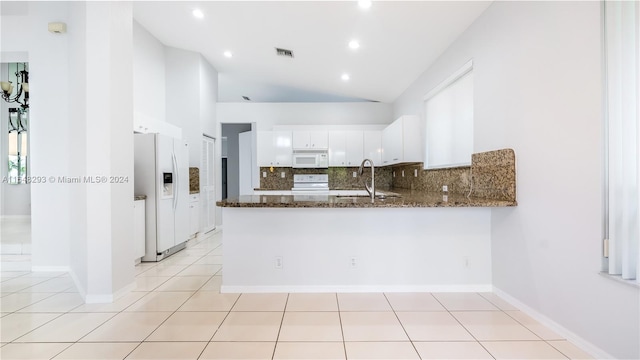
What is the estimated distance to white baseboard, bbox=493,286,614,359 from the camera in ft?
5.59

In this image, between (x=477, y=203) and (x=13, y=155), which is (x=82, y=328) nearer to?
(x=477, y=203)

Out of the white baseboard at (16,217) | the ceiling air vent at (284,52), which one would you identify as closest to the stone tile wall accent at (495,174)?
the ceiling air vent at (284,52)

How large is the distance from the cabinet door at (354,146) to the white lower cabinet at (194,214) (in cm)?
286

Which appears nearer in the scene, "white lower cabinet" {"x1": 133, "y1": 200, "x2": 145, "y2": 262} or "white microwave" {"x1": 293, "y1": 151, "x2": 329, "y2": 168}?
"white lower cabinet" {"x1": 133, "y1": 200, "x2": 145, "y2": 262}

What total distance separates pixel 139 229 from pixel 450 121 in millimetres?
4021

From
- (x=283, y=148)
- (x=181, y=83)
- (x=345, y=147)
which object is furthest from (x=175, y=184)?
(x=345, y=147)

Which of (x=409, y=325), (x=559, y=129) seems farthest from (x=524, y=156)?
(x=409, y=325)

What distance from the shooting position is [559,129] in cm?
194

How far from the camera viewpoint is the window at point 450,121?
3.26 metres

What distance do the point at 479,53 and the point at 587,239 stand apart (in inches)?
75.5

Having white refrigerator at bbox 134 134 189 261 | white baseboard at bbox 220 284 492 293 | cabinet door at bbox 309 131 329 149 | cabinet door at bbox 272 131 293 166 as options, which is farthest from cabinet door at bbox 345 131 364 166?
white baseboard at bbox 220 284 492 293

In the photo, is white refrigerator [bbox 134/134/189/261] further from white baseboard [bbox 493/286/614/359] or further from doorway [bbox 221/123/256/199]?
doorway [bbox 221/123/256/199]

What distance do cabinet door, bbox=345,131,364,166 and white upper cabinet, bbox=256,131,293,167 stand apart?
1128 mm

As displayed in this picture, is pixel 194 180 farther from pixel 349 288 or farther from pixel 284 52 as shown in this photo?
pixel 349 288
